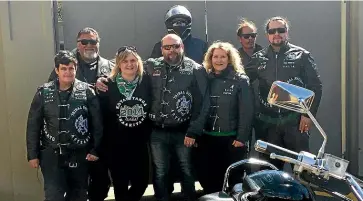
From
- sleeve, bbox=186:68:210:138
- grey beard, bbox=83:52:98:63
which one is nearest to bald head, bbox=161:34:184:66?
sleeve, bbox=186:68:210:138

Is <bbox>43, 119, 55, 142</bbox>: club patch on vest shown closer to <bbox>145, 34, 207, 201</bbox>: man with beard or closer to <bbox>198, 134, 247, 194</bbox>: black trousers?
<bbox>145, 34, 207, 201</bbox>: man with beard

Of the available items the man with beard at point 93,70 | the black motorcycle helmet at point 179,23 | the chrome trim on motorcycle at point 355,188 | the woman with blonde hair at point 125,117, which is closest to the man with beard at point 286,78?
the black motorcycle helmet at point 179,23

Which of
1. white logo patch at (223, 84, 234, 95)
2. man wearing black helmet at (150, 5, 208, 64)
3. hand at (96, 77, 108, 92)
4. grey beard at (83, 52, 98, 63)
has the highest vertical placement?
man wearing black helmet at (150, 5, 208, 64)

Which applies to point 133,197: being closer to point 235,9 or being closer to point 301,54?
point 301,54

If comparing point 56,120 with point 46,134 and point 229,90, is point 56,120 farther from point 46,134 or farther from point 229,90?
Answer: point 229,90

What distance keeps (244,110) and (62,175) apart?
1.71 m

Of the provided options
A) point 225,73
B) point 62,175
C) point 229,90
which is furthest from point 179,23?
point 62,175

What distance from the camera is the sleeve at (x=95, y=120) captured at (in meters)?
4.54

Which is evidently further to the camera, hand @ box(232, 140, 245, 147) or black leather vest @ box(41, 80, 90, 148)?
hand @ box(232, 140, 245, 147)

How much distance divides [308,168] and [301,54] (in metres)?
2.66

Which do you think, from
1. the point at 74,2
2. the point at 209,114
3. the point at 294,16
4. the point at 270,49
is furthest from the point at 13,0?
the point at 294,16

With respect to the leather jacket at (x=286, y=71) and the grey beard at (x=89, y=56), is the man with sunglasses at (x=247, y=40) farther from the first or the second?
the grey beard at (x=89, y=56)

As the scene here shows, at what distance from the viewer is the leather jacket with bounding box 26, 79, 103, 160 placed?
4406 mm

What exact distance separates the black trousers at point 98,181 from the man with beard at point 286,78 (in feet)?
5.29
